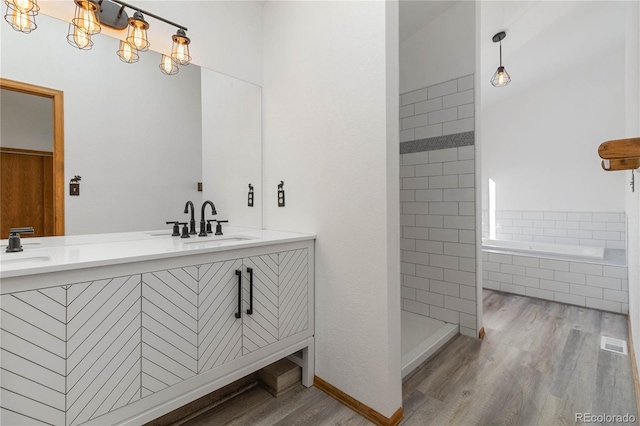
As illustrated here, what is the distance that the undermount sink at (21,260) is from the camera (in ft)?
3.17

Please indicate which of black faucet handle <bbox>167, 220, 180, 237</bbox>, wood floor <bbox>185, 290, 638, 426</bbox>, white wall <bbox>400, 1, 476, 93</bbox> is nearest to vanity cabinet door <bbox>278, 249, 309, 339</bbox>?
wood floor <bbox>185, 290, 638, 426</bbox>

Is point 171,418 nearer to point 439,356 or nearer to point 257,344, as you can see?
point 257,344

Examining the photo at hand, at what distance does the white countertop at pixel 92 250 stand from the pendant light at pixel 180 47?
102cm

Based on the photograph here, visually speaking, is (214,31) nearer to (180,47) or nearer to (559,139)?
(180,47)

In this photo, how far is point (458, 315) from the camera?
2408 mm

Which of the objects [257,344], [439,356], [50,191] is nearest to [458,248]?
[439,356]

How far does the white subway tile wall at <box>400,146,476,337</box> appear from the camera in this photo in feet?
7.69

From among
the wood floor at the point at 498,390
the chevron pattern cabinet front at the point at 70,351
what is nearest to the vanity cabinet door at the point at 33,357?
the chevron pattern cabinet front at the point at 70,351

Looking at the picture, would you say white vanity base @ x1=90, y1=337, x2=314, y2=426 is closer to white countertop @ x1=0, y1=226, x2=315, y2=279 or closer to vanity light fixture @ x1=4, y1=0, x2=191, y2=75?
white countertop @ x1=0, y1=226, x2=315, y2=279

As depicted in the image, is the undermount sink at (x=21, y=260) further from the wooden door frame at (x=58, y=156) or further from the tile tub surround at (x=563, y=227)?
the tile tub surround at (x=563, y=227)

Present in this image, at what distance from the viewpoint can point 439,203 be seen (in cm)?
254

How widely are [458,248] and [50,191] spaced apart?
2710mm

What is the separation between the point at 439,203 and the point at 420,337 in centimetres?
115

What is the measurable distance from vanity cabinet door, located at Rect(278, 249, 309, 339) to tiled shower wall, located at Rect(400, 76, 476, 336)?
141 centimetres
